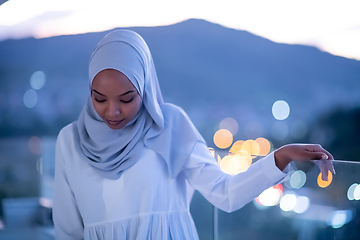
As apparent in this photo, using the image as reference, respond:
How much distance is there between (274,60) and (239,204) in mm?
4649

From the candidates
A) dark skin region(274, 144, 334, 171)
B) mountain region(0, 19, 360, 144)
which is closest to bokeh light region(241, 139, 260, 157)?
mountain region(0, 19, 360, 144)

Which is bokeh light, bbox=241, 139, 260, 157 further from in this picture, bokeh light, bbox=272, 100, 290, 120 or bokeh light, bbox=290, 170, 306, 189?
bokeh light, bbox=290, 170, 306, 189

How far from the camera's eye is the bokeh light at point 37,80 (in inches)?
95.3

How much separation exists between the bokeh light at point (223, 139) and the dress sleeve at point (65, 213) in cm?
387

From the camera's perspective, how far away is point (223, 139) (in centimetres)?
493

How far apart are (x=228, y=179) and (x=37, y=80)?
195cm

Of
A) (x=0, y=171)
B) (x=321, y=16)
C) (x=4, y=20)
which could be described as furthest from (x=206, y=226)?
(x=321, y=16)

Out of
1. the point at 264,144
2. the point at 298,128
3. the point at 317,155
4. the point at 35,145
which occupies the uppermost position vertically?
the point at 317,155

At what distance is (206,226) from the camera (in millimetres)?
1365

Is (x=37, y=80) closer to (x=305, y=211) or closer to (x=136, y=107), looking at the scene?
(x=136, y=107)

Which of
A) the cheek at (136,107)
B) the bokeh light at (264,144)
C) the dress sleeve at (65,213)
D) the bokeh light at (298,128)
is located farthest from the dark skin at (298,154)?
the bokeh light at (298,128)

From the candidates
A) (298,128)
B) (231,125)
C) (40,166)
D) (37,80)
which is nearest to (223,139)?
(231,125)

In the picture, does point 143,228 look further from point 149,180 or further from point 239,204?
point 239,204

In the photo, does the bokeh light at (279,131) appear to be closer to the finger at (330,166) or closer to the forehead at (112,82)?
the finger at (330,166)
